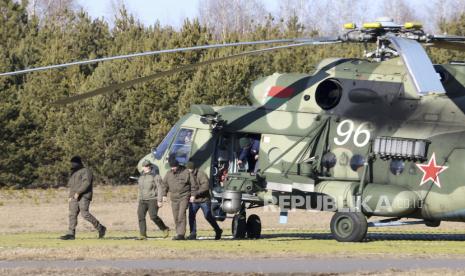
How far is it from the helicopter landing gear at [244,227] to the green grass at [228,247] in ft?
3.18

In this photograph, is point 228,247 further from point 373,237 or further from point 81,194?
point 373,237

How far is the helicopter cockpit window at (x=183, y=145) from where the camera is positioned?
22.1 meters

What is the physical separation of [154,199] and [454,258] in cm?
690

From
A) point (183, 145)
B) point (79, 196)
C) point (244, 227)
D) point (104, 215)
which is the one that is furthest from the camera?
point (104, 215)

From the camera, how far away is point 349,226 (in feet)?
64.2

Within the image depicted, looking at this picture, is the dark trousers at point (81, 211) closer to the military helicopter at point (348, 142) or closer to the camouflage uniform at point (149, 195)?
the camouflage uniform at point (149, 195)

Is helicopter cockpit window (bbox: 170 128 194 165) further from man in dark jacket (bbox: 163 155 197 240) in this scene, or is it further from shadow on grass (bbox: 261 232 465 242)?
shadow on grass (bbox: 261 232 465 242)

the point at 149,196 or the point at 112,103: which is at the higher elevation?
the point at 112,103

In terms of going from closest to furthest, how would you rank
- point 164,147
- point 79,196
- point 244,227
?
point 79,196
point 244,227
point 164,147

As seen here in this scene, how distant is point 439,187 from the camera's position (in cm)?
1905

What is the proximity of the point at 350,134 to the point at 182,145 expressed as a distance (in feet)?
13.3

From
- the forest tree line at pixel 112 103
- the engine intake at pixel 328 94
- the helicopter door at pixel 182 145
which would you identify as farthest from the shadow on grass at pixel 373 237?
the forest tree line at pixel 112 103

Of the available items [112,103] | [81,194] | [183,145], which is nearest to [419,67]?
[183,145]

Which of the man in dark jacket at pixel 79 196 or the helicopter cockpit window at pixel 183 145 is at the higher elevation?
the helicopter cockpit window at pixel 183 145
